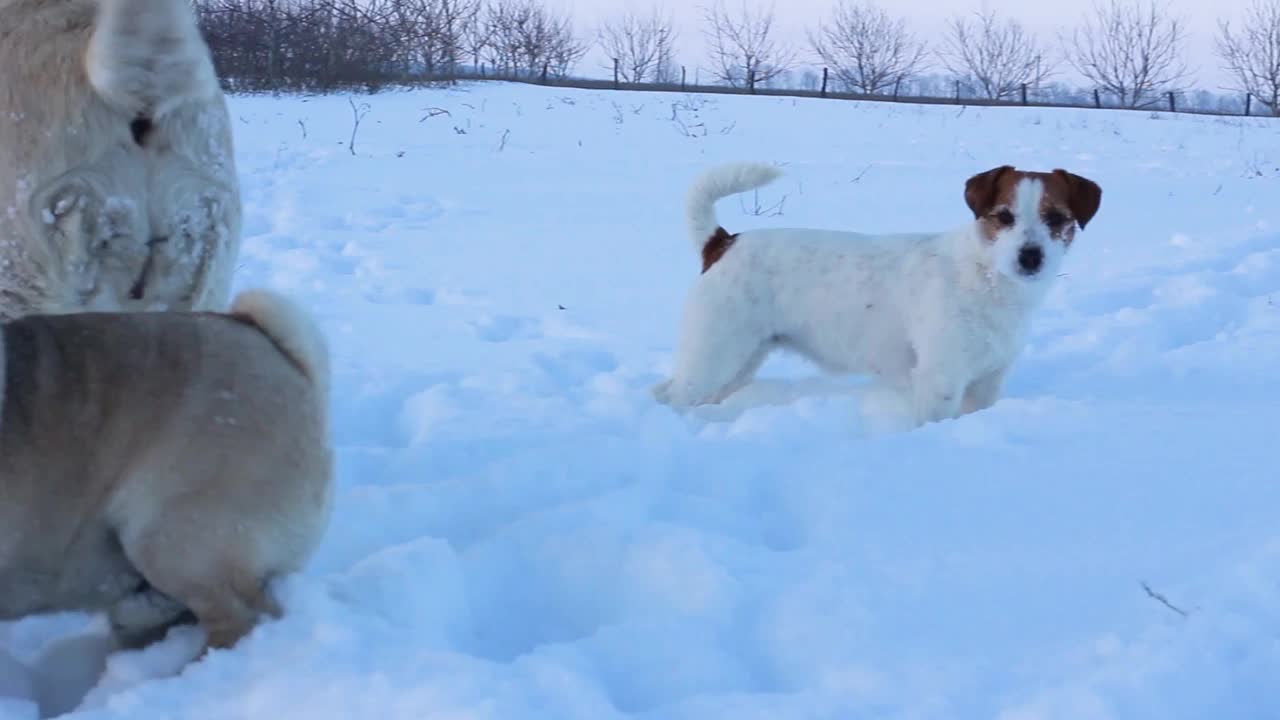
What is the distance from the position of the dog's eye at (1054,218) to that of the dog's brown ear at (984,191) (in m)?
0.22

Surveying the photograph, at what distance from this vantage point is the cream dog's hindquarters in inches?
119

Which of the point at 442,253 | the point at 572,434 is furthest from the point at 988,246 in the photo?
the point at 442,253

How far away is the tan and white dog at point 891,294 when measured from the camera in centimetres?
470

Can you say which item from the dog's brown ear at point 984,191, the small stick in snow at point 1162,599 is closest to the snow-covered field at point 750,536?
the small stick in snow at point 1162,599

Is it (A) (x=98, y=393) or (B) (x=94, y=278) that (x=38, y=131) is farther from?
(A) (x=98, y=393)

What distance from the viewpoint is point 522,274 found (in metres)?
7.60

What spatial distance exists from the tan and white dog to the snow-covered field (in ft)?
0.77

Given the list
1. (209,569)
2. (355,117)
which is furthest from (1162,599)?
(355,117)

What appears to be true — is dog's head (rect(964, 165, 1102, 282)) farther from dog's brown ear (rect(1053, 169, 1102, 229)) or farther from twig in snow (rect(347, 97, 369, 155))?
twig in snow (rect(347, 97, 369, 155))

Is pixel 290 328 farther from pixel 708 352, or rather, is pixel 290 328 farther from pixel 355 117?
pixel 355 117

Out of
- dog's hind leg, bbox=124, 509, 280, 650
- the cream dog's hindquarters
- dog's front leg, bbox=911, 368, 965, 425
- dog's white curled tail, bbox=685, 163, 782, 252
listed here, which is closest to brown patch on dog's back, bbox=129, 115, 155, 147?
the cream dog's hindquarters

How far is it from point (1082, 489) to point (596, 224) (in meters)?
6.60

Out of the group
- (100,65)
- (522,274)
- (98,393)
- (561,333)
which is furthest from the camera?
(522,274)

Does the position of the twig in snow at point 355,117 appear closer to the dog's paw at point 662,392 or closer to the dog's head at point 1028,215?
the dog's paw at point 662,392
